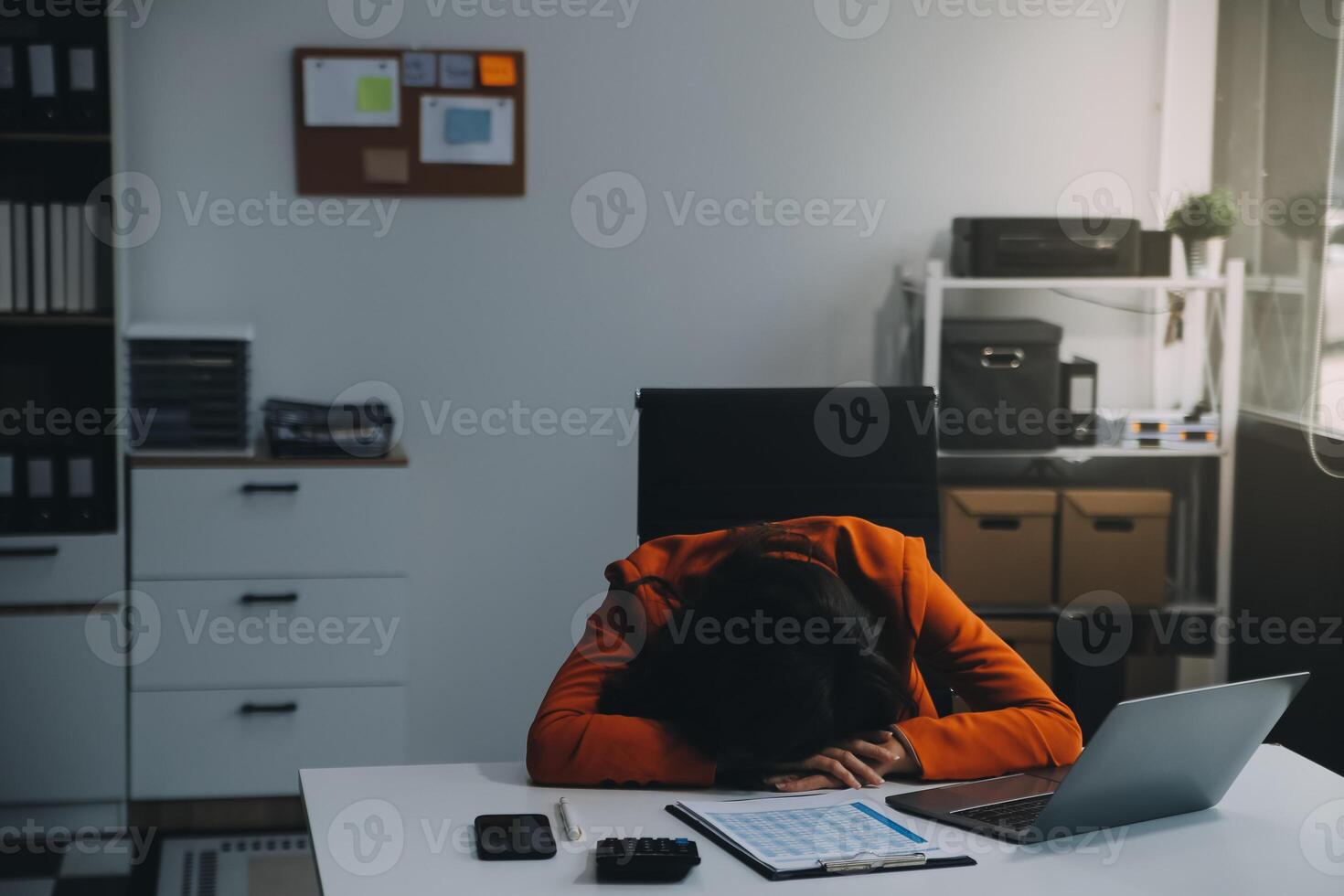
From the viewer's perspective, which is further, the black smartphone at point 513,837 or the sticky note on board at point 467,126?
the sticky note on board at point 467,126

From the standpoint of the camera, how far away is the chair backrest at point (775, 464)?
215 centimetres

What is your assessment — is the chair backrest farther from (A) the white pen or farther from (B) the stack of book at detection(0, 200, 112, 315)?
(B) the stack of book at detection(0, 200, 112, 315)

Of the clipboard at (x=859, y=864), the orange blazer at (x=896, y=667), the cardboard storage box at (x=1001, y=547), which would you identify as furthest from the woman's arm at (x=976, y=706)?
the cardboard storage box at (x=1001, y=547)

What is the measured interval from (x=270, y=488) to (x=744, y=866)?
199 centimetres

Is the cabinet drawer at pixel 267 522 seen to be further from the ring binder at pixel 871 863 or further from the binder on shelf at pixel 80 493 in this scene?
the ring binder at pixel 871 863

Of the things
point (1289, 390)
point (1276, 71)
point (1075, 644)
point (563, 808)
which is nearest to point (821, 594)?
point (563, 808)

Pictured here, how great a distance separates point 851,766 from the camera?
5.33ft

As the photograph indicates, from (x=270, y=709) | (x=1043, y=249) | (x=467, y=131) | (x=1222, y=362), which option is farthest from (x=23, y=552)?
(x=1222, y=362)

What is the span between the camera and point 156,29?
10.9ft

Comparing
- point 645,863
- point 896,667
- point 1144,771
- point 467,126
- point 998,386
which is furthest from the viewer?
point 467,126

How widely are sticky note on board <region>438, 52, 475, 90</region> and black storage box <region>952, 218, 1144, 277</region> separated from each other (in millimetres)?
1272

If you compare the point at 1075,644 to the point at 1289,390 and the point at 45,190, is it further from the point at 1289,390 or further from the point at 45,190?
the point at 45,190

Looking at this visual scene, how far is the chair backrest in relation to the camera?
2154mm

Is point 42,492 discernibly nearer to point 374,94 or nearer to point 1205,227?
point 374,94
